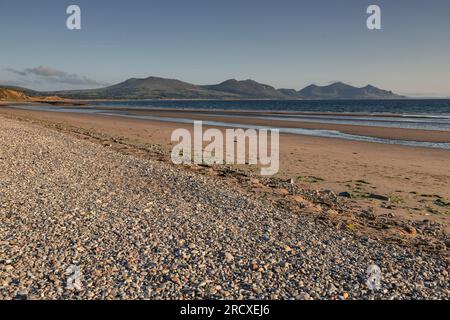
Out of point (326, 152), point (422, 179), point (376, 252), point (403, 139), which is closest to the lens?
point (376, 252)

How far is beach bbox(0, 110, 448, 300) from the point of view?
683cm

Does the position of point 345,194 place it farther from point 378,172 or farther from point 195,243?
point 195,243

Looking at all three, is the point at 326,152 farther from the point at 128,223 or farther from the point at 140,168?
the point at 128,223

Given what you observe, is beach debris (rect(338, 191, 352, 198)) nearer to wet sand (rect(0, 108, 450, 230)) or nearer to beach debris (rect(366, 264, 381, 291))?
wet sand (rect(0, 108, 450, 230))

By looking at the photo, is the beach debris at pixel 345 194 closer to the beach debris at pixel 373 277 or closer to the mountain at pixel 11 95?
the beach debris at pixel 373 277

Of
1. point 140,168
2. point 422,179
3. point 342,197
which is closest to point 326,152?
point 422,179

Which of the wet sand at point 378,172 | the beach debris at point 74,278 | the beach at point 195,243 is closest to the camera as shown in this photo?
the beach debris at point 74,278

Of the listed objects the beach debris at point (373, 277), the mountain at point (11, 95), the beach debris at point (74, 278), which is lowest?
the beach debris at point (373, 277)

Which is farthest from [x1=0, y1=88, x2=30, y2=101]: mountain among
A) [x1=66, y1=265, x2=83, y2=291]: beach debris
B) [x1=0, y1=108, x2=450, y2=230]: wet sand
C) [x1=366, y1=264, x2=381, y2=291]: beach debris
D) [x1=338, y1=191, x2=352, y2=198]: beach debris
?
[x1=366, y1=264, x2=381, y2=291]: beach debris

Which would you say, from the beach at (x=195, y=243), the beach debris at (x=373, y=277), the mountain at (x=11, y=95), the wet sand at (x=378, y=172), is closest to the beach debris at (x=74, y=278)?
the beach at (x=195, y=243)

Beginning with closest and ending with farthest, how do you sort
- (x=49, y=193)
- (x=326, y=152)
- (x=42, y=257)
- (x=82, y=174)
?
(x=42, y=257), (x=49, y=193), (x=82, y=174), (x=326, y=152)

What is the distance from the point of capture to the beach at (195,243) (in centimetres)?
683

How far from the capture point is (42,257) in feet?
25.2

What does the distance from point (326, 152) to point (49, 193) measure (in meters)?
17.8
